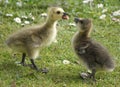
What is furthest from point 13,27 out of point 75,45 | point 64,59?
point 75,45

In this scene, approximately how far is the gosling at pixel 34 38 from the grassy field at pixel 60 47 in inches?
10.6

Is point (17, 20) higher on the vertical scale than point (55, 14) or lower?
lower

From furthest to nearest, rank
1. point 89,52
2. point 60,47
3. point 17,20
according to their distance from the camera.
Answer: point 17,20, point 60,47, point 89,52

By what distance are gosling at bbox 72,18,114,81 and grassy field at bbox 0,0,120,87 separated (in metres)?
0.21

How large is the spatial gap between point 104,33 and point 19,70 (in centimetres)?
241

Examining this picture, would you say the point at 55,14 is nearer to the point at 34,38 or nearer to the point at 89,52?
the point at 34,38

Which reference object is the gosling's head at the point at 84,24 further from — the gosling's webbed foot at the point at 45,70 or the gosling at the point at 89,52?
the gosling's webbed foot at the point at 45,70

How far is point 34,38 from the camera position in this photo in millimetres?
5723

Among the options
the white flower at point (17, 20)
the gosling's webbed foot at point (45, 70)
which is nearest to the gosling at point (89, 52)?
the gosling's webbed foot at point (45, 70)

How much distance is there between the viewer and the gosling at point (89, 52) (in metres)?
5.61

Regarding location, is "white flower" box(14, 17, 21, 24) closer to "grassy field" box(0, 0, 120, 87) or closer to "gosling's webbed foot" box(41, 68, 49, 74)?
"grassy field" box(0, 0, 120, 87)

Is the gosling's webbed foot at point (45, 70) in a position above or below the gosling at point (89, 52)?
below

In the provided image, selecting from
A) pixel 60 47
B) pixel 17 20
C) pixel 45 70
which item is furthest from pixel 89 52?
pixel 17 20

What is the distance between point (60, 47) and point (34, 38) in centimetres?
119
